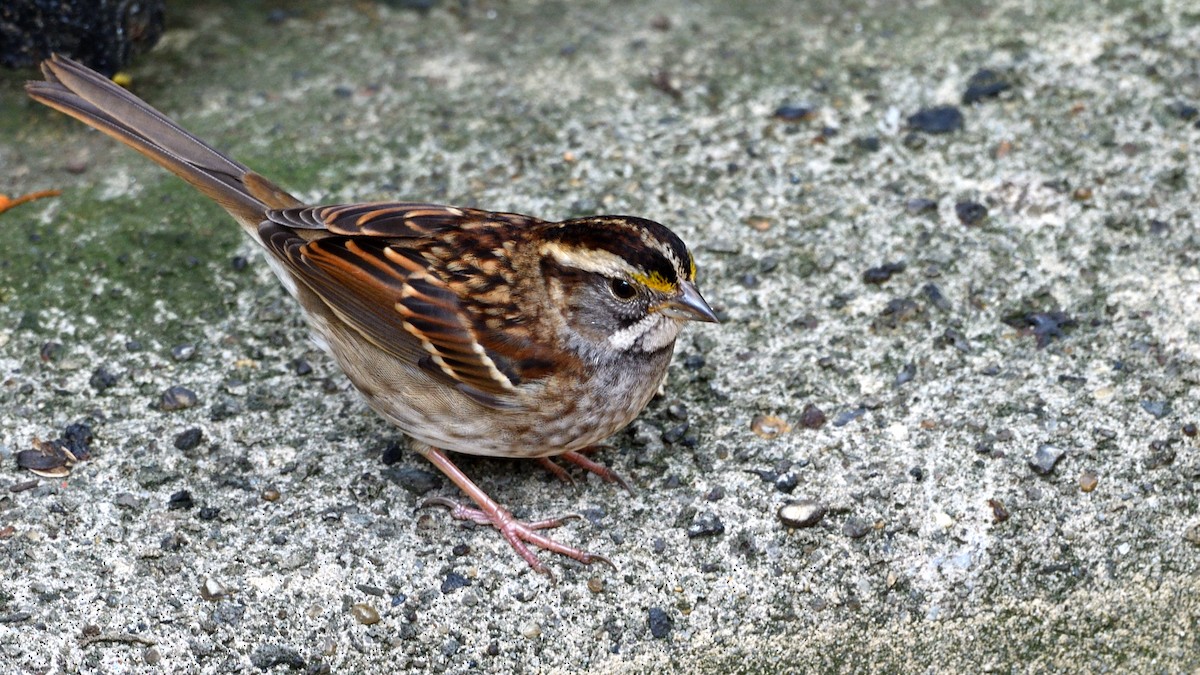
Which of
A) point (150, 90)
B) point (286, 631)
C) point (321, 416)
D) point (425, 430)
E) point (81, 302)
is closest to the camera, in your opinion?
point (286, 631)

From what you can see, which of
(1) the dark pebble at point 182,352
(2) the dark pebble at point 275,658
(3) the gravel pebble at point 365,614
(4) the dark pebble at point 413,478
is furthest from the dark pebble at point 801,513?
(1) the dark pebble at point 182,352

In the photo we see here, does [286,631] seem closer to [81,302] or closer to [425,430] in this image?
[425,430]

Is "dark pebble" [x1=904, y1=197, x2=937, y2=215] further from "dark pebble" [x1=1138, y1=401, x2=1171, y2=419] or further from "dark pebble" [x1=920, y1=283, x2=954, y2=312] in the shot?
"dark pebble" [x1=1138, y1=401, x2=1171, y2=419]

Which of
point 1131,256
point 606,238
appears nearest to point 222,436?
point 606,238

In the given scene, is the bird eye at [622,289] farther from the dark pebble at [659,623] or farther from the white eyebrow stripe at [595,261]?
the dark pebble at [659,623]

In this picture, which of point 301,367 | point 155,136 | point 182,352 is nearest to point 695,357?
point 301,367
